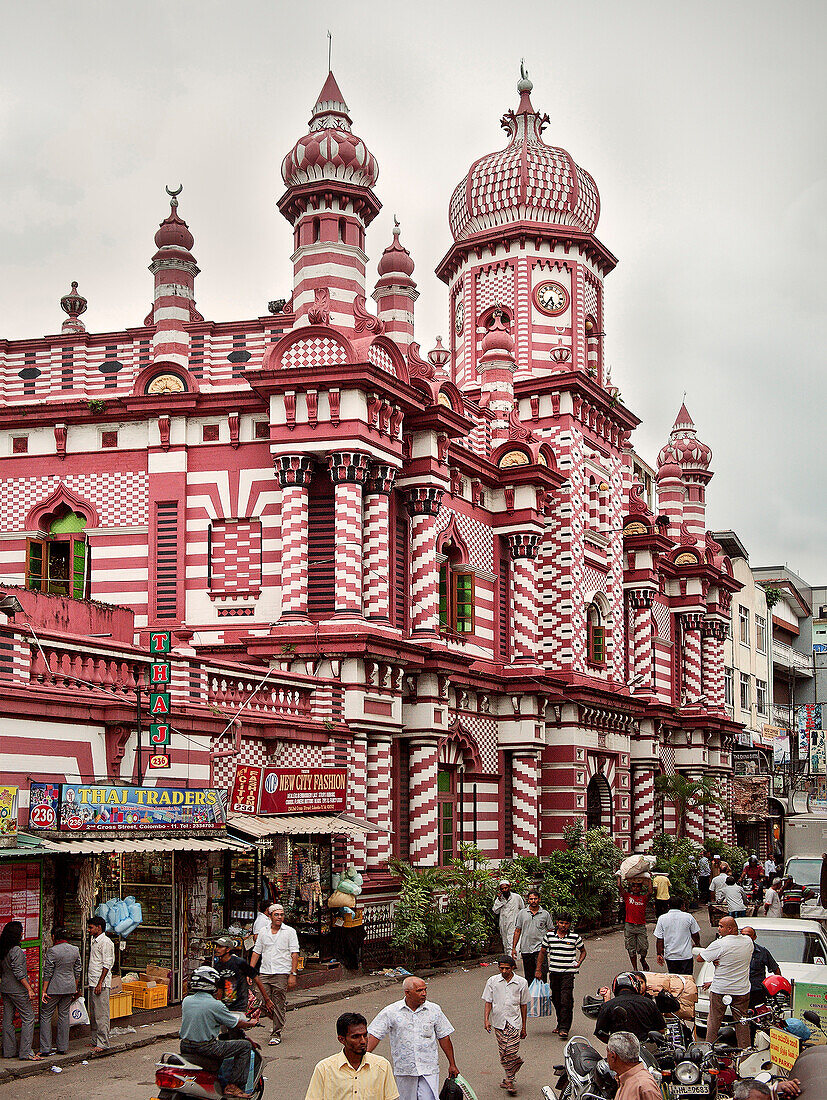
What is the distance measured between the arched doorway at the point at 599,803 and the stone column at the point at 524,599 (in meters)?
7.40

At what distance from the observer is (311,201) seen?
28438 millimetres

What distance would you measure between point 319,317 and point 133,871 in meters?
12.4

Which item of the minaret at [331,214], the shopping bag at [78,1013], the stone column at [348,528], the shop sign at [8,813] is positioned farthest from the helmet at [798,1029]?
the minaret at [331,214]

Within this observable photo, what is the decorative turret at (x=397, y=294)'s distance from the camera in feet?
103

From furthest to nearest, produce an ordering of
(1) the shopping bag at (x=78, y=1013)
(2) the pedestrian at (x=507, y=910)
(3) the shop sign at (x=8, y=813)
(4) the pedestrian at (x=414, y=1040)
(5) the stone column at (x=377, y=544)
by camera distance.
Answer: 1. (5) the stone column at (x=377, y=544)
2. (2) the pedestrian at (x=507, y=910)
3. (1) the shopping bag at (x=78, y=1013)
4. (3) the shop sign at (x=8, y=813)
5. (4) the pedestrian at (x=414, y=1040)

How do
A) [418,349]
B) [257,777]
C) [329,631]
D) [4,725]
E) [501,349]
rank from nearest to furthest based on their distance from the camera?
[4,725] → [257,777] → [329,631] → [418,349] → [501,349]

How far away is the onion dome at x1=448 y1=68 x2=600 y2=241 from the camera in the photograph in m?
42.6

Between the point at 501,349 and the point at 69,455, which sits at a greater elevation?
the point at 501,349

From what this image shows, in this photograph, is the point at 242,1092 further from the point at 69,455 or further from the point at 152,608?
the point at 69,455

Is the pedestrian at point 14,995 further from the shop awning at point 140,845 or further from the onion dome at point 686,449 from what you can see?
the onion dome at point 686,449

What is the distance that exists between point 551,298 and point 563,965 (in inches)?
1117

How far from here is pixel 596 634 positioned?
135 ft

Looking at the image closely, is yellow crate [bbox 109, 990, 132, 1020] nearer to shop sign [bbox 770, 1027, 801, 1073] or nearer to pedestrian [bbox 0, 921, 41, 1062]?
pedestrian [bbox 0, 921, 41, 1062]

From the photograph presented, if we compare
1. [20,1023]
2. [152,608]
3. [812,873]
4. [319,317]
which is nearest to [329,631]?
[152,608]
